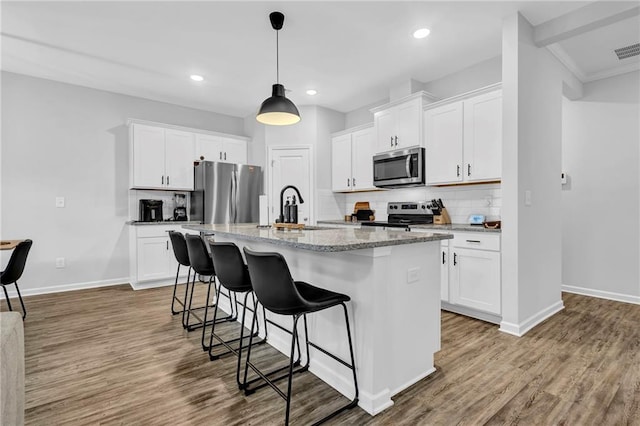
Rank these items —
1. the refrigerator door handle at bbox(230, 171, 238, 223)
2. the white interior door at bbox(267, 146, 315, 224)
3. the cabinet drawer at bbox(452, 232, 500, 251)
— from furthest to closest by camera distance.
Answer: the white interior door at bbox(267, 146, 315, 224) < the refrigerator door handle at bbox(230, 171, 238, 223) < the cabinet drawer at bbox(452, 232, 500, 251)

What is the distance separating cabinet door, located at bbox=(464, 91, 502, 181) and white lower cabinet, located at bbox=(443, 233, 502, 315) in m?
0.73

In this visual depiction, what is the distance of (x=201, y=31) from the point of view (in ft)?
10.1

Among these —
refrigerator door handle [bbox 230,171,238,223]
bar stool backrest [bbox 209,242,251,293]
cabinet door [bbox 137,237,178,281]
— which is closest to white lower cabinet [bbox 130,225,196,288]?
cabinet door [bbox 137,237,178,281]

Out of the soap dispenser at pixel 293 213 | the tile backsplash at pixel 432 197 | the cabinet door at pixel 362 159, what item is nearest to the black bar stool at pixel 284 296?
the soap dispenser at pixel 293 213

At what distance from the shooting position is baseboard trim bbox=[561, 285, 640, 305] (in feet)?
12.0

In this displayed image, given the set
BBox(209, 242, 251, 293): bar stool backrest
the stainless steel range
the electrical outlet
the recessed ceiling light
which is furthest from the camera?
the stainless steel range

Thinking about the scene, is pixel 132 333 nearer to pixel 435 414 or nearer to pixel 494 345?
pixel 435 414

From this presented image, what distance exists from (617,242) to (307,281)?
3.91 meters

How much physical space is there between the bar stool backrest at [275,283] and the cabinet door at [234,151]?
4.12m

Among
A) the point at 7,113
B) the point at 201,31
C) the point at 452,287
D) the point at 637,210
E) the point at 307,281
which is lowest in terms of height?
the point at 452,287

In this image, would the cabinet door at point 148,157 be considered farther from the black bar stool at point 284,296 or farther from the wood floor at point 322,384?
the black bar stool at point 284,296

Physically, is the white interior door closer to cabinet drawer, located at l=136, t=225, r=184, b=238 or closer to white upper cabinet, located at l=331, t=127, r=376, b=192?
white upper cabinet, located at l=331, t=127, r=376, b=192

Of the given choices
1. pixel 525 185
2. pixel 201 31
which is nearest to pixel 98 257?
pixel 201 31

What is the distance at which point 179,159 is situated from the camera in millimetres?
4926
